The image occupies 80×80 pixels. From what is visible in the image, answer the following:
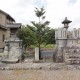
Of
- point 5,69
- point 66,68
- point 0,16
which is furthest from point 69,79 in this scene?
point 0,16

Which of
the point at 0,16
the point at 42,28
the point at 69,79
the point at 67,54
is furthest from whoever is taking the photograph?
the point at 0,16

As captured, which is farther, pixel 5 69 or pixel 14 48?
pixel 14 48

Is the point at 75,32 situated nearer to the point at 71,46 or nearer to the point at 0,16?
the point at 71,46

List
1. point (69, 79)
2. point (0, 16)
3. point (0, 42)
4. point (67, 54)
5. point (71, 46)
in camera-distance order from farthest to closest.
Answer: point (0, 16) < point (0, 42) < point (71, 46) < point (67, 54) < point (69, 79)

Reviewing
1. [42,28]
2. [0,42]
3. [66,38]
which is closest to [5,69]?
[66,38]

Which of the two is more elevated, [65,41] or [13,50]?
[65,41]

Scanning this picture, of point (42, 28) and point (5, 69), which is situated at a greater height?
point (42, 28)

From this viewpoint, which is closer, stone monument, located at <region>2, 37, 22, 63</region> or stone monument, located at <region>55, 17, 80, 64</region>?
stone monument, located at <region>55, 17, 80, 64</region>

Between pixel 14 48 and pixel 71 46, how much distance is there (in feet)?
13.7

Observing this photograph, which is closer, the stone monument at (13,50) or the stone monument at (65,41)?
the stone monument at (65,41)

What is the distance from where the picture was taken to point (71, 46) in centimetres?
1525

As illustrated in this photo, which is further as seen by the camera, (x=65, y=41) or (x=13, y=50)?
(x=13, y=50)

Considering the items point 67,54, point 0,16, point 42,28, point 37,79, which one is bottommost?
point 37,79

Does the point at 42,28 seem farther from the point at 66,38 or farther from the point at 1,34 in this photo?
the point at 1,34
